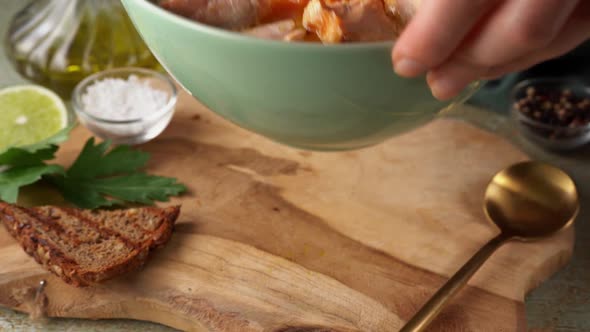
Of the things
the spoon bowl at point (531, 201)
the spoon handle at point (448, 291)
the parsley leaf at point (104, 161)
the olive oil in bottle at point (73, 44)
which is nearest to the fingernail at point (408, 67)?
the spoon handle at point (448, 291)

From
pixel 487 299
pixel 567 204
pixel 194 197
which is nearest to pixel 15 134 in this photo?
pixel 194 197

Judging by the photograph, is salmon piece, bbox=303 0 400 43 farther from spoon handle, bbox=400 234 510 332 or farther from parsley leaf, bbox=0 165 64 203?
parsley leaf, bbox=0 165 64 203

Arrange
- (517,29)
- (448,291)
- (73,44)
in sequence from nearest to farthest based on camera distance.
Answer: (517,29) → (448,291) → (73,44)

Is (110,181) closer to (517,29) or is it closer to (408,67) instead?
(408,67)

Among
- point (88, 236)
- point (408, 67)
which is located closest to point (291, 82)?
point (408, 67)

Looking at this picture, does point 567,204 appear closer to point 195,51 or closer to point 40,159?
point 195,51

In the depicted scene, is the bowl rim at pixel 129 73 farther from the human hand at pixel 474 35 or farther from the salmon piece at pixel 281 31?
the human hand at pixel 474 35
